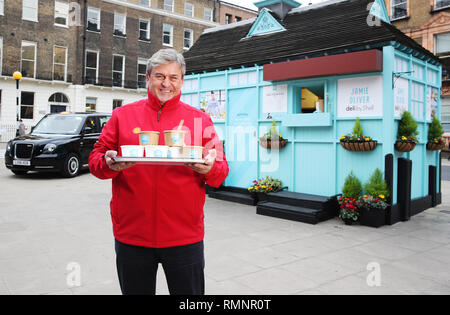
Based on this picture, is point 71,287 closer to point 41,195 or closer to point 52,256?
point 52,256

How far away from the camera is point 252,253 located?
543 centimetres

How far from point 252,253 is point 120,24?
33.8 meters

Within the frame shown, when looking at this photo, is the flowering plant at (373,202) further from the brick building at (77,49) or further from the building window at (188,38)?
the building window at (188,38)

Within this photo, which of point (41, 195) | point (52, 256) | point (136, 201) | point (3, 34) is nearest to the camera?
point (136, 201)

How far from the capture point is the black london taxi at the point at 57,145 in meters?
11.9

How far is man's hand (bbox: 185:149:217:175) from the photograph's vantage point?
7.13 ft

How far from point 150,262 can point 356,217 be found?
225 inches

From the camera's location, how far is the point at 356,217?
729 centimetres

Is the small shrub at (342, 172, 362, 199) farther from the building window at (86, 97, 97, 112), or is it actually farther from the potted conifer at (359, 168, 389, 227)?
the building window at (86, 97, 97, 112)

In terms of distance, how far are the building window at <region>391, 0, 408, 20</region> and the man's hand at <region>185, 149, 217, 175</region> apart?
31999mm


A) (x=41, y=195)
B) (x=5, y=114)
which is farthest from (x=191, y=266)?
(x=5, y=114)

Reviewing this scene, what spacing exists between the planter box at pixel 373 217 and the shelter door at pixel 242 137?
2.93m

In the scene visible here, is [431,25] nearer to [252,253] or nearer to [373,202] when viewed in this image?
[373,202]

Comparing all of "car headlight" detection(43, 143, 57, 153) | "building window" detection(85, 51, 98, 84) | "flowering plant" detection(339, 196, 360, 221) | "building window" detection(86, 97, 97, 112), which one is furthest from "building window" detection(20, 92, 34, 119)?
"flowering plant" detection(339, 196, 360, 221)
